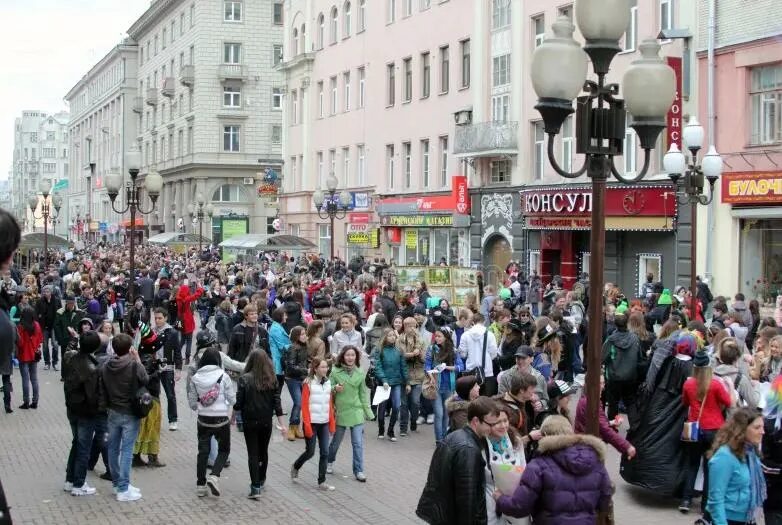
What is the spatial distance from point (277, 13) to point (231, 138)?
9706 mm

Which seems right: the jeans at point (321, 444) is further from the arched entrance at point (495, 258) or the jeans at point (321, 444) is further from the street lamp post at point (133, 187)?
the arched entrance at point (495, 258)

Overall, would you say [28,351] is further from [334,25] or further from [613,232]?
[334,25]

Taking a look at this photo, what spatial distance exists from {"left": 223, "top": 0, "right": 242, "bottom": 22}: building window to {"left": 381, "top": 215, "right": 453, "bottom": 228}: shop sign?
3540cm

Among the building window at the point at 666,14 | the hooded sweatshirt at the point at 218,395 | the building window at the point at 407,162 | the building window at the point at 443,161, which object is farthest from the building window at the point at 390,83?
the hooded sweatshirt at the point at 218,395

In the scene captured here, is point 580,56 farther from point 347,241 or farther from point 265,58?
point 265,58

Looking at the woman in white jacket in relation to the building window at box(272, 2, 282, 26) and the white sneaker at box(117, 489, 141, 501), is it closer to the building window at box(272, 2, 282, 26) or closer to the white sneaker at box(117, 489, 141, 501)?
the white sneaker at box(117, 489, 141, 501)

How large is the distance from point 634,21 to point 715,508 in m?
24.4

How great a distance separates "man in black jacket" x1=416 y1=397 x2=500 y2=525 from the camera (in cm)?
652

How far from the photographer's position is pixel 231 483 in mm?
11484

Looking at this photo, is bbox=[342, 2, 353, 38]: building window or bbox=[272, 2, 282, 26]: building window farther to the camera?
bbox=[272, 2, 282, 26]: building window

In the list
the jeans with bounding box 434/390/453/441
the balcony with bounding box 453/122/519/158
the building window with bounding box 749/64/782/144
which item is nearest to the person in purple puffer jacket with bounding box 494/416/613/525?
the jeans with bounding box 434/390/453/441

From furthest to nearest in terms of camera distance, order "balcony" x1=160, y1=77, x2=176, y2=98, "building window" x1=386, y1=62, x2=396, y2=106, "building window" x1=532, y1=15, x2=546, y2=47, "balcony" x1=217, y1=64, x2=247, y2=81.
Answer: "balcony" x1=160, y1=77, x2=176, y2=98 < "balcony" x1=217, y1=64, x2=247, y2=81 < "building window" x1=386, y1=62, x2=396, y2=106 < "building window" x1=532, y1=15, x2=546, y2=47

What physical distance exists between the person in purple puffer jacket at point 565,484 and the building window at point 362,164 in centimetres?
4116

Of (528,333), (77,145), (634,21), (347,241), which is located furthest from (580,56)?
(77,145)
